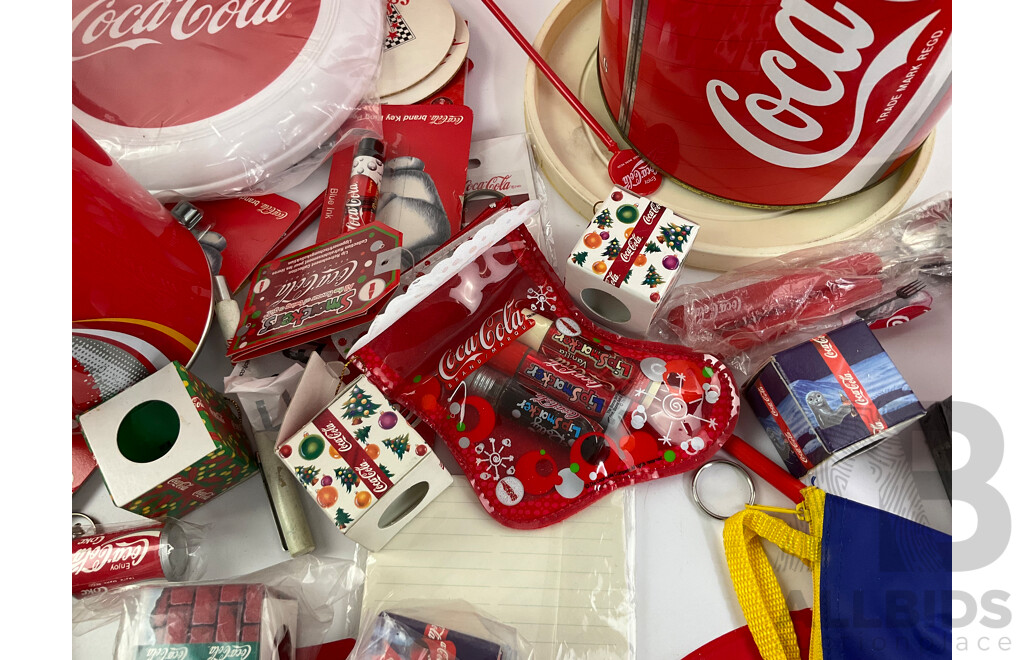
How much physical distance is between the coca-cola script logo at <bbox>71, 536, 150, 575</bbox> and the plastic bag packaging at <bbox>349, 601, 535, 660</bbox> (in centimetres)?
22

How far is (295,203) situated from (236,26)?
0.22 meters

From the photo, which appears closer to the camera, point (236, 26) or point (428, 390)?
point (428, 390)

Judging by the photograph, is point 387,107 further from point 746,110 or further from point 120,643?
point 120,643

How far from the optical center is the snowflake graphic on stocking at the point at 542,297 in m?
0.69

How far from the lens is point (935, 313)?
708mm

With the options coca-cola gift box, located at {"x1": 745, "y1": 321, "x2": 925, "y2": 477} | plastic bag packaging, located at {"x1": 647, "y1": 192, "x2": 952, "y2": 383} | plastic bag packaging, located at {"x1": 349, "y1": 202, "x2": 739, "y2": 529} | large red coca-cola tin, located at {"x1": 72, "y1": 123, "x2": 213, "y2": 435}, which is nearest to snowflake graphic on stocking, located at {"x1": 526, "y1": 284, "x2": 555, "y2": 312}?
plastic bag packaging, located at {"x1": 349, "y1": 202, "x2": 739, "y2": 529}

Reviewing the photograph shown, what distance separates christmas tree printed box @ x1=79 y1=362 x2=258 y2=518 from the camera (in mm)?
559

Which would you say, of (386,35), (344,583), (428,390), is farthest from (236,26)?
(344,583)

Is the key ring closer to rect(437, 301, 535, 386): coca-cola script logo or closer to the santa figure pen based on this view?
rect(437, 301, 535, 386): coca-cola script logo

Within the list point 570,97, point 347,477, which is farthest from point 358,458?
point 570,97

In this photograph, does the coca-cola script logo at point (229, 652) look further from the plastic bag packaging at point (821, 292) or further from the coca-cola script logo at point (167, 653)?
the plastic bag packaging at point (821, 292)

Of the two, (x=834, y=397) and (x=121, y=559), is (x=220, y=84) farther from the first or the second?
(x=834, y=397)

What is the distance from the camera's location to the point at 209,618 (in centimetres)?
51

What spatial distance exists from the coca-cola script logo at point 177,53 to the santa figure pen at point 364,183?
130mm
